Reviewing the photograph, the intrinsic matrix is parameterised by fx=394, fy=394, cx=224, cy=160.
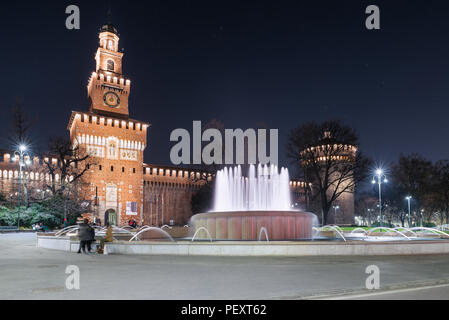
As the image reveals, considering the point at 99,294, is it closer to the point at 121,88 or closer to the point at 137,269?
the point at 137,269

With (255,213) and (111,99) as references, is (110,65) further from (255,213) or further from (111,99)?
(255,213)

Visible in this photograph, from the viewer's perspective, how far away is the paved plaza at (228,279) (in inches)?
248

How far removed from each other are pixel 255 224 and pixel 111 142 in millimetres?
48447

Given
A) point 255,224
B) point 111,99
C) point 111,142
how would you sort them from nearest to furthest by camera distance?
point 255,224, point 111,142, point 111,99

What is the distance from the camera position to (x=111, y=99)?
64.0 meters

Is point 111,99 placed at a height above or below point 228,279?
above

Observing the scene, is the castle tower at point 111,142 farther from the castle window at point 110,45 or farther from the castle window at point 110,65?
the castle window at point 110,45

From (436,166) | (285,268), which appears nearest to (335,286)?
(285,268)

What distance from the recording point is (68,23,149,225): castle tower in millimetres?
57312

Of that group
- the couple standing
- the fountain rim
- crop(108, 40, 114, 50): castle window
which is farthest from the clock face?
the couple standing

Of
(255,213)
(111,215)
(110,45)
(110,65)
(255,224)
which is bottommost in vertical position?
(111,215)

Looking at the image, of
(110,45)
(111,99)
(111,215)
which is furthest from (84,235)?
(110,45)

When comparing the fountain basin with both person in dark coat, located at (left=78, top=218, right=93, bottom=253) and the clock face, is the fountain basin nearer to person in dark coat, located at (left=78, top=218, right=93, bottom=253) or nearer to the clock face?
person in dark coat, located at (left=78, top=218, right=93, bottom=253)

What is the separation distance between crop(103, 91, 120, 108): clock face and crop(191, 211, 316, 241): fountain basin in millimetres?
51152
